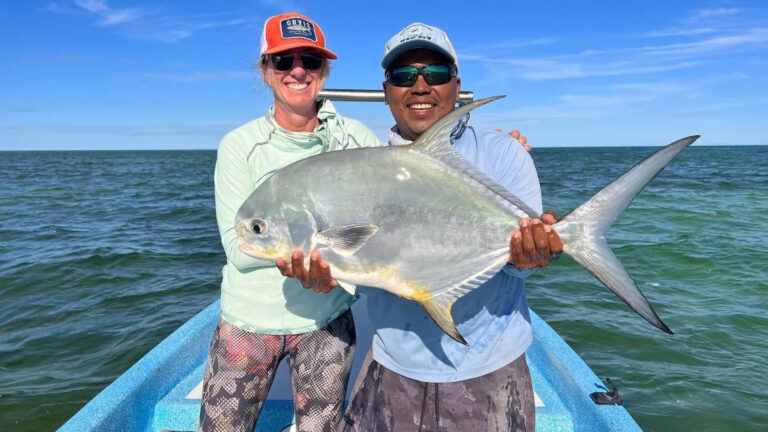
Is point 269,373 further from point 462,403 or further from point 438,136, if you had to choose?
point 438,136

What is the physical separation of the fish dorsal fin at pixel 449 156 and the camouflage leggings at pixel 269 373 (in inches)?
43.9

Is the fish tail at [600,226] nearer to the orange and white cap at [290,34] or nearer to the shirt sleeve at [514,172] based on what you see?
the shirt sleeve at [514,172]

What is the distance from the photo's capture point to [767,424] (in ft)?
16.4

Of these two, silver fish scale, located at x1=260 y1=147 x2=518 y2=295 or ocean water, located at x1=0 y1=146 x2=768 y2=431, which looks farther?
ocean water, located at x1=0 y1=146 x2=768 y2=431

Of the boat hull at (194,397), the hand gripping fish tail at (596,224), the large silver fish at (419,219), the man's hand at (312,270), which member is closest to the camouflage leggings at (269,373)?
the man's hand at (312,270)

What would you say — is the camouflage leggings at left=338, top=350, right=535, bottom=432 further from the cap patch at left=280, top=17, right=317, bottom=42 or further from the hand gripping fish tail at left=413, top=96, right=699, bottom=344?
the cap patch at left=280, top=17, right=317, bottom=42

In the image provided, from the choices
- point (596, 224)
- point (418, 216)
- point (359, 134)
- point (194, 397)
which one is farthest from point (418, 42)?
point (194, 397)

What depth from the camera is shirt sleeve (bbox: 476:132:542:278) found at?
2.07 meters

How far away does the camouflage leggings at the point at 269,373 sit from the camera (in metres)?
2.46

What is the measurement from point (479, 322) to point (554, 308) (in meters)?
6.79

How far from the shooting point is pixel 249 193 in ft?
8.04

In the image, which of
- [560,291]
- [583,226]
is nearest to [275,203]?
[583,226]

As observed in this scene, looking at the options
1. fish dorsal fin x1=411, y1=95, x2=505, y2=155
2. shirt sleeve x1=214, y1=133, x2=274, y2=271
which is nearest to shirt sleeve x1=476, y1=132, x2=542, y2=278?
fish dorsal fin x1=411, y1=95, x2=505, y2=155

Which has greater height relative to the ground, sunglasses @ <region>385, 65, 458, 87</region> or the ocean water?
sunglasses @ <region>385, 65, 458, 87</region>
